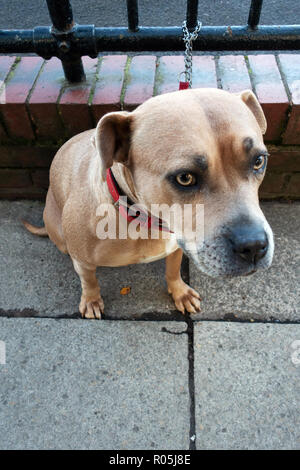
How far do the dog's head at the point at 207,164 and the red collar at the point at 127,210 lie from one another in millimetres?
207

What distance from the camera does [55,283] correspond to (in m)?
2.84

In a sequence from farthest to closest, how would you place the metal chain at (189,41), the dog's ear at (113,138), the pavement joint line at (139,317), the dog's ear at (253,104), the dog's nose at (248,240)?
1. the pavement joint line at (139,317)
2. the metal chain at (189,41)
3. the dog's ear at (253,104)
4. the dog's ear at (113,138)
5. the dog's nose at (248,240)

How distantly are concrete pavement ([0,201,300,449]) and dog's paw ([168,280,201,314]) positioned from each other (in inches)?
2.6

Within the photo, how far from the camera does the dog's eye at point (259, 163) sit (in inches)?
67.5

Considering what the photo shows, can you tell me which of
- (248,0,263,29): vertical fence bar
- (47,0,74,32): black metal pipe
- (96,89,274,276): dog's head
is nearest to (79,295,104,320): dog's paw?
(96,89,274,276): dog's head

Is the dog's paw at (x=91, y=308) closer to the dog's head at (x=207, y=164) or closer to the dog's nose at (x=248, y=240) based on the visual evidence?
the dog's head at (x=207, y=164)

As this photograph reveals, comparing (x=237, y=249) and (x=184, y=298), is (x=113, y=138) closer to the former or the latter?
(x=237, y=249)

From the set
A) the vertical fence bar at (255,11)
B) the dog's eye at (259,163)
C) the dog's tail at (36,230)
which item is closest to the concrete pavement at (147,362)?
the dog's tail at (36,230)

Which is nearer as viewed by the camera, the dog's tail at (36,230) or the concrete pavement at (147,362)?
the concrete pavement at (147,362)

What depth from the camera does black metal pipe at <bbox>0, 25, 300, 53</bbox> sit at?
244cm

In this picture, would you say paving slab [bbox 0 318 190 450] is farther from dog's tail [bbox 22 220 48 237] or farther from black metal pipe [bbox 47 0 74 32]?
black metal pipe [bbox 47 0 74 32]

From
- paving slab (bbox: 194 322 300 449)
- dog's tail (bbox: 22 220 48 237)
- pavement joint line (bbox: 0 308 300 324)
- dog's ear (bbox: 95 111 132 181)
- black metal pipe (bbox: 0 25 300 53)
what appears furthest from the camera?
dog's tail (bbox: 22 220 48 237)

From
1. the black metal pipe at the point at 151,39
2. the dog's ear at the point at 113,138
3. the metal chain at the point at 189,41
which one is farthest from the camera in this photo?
the black metal pipe at the point at 151,39

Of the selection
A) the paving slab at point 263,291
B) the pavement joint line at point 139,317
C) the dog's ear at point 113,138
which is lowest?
the pavement joint line at point 139,317
